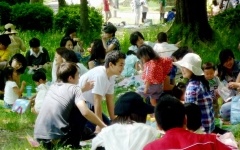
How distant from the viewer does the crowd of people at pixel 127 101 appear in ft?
14.9

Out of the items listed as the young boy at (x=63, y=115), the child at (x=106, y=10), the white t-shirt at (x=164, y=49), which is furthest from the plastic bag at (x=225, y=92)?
the child at (x=106, y=10)

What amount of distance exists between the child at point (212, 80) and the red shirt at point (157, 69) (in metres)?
0.58

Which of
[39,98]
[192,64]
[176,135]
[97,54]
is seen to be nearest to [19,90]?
[39,98]

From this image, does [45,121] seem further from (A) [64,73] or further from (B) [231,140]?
(B) [231,140]

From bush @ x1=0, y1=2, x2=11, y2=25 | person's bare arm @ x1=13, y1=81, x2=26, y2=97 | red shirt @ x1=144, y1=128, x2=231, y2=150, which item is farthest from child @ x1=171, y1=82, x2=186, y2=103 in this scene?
bush @ x1=0, y1=2, x2=11, y2=25

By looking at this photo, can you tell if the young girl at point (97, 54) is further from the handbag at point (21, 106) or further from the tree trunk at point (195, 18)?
the tree trunk at point (195, 18)

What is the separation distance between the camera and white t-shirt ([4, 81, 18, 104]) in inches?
372

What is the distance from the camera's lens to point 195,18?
14.2 meters

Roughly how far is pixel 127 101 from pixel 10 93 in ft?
15.2

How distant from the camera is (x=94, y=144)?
17.5 feet

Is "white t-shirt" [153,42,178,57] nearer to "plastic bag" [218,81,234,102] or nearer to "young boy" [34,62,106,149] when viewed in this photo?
"plastic bag" [218,81,234,102]

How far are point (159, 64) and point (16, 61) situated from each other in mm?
2693

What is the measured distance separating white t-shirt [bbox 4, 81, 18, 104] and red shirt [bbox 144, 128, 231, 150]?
5364 mm

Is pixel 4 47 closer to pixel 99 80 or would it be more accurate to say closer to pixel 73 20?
pixel 99 80
